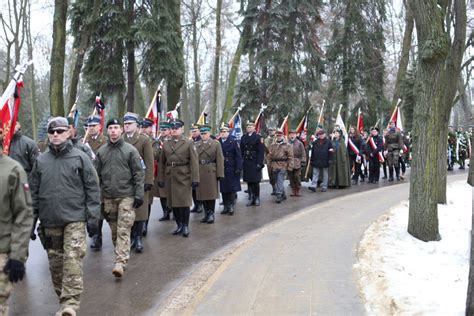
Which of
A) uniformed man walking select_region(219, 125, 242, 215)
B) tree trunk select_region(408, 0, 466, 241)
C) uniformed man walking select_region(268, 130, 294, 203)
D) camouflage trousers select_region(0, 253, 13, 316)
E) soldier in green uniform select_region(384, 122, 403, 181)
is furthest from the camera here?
soldier in green uniform select_region(384, 122, 403, 181)

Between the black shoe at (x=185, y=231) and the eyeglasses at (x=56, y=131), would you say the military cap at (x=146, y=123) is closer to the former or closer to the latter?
the black shoe at (x=185, y=231)

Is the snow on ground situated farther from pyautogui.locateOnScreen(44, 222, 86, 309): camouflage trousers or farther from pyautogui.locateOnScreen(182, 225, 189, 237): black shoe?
pyautogui.locateOnScreen(182, 225, 189, 237): black shoe

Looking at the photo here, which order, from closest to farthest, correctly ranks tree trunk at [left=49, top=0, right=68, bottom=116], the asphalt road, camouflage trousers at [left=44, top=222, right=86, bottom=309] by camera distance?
camouflage trousers at [left=44, top=222, right=86, bottom=309] → the asphalt road → tree trunk at [left=49, top=0, right=68, bottom=116]

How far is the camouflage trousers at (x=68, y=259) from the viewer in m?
5.12

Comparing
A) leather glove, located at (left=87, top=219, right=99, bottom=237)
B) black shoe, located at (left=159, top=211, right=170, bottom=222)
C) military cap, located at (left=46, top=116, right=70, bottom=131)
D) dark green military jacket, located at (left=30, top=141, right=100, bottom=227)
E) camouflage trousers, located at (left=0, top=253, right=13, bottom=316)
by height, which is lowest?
black shoe, located at (left=159, top=211, right=170, bottom=222)

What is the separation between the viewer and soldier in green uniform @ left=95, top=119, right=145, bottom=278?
6.88 metres

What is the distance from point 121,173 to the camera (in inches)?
272

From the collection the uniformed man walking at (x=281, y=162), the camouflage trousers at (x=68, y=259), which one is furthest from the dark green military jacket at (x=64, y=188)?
the uniformed man walking at (x=281, y=162)

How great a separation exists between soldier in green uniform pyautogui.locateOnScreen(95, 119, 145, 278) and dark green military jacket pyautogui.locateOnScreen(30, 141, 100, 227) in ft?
4.80

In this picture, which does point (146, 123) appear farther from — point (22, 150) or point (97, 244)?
point (22, 150)

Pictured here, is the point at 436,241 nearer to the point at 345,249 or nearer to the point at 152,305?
the point at 345,249

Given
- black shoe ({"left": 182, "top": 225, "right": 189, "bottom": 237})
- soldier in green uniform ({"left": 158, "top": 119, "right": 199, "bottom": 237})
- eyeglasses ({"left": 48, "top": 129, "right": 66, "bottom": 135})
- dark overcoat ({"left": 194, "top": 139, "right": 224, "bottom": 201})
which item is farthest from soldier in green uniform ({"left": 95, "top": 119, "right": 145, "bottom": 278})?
dark overcoat ({"left": 194, "top": 139, "right": 224, "bottom": 201})

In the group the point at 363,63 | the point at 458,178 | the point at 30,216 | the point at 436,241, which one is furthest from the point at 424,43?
the point at 363,63

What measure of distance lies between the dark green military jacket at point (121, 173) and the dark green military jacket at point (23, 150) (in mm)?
1532
